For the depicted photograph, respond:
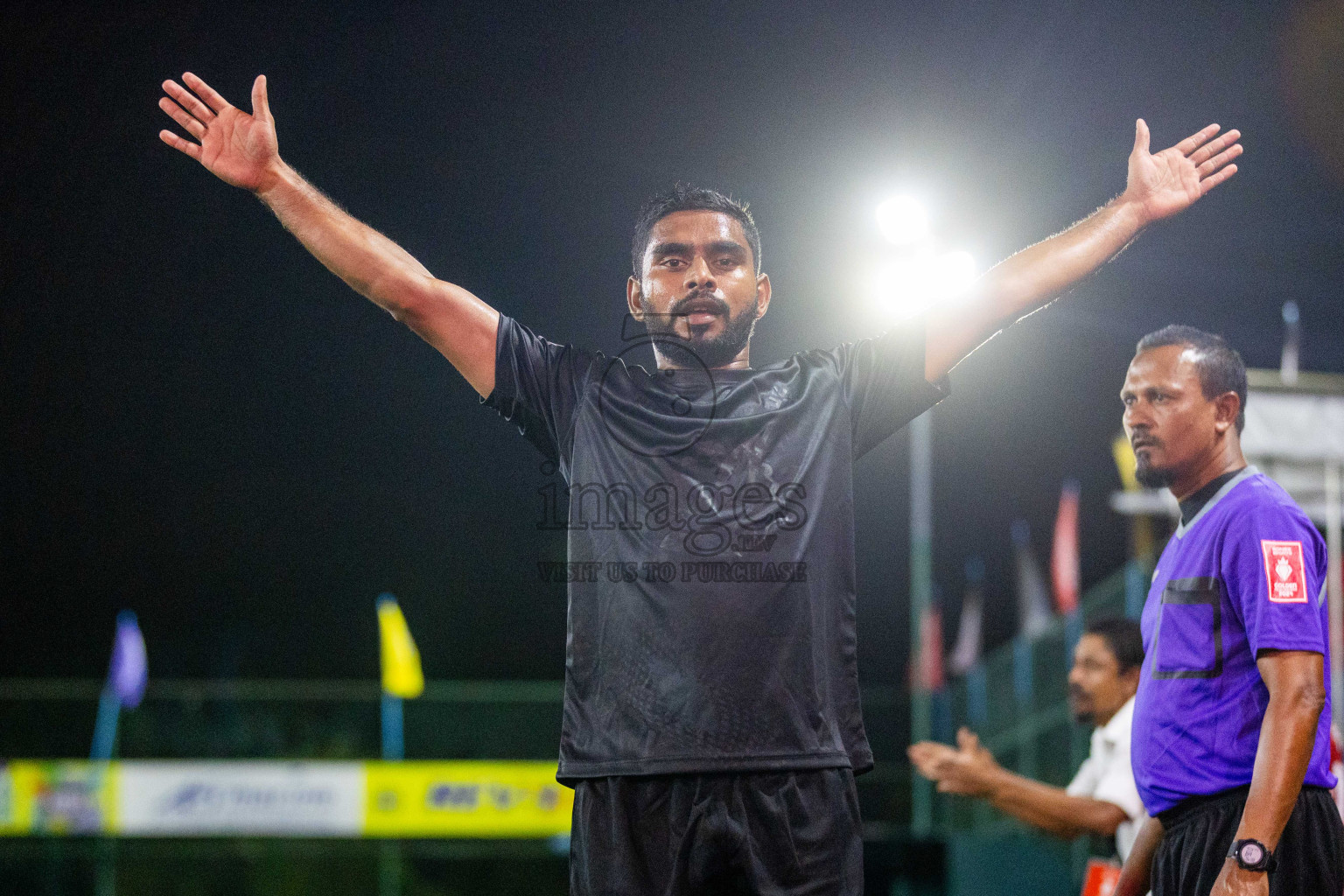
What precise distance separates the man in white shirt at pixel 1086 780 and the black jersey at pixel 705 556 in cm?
258

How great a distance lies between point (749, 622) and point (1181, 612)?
60.3 inches

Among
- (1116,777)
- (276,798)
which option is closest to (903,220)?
(1116,777)

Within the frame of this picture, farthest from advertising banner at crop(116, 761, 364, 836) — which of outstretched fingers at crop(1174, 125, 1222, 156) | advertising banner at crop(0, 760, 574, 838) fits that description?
outstretched fingers at crop(1174, 125, 1222, 156)

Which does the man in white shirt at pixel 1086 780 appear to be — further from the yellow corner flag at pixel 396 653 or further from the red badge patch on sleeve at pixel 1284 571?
the yellow corner flag at pixel 396 653

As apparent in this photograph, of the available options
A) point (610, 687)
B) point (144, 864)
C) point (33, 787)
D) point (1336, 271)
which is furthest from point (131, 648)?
point (610, 687)

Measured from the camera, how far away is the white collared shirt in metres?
5.15

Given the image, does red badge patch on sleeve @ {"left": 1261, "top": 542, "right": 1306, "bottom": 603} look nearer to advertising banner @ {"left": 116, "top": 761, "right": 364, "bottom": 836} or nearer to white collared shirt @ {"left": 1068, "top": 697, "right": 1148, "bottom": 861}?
white collared shirt @ {"left": 1068, "top": 697, "right": 1148, "bottom": 861}

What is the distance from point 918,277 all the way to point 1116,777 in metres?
6.17

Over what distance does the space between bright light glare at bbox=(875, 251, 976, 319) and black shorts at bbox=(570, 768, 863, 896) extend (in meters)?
8.02

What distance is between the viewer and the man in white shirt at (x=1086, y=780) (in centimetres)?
505

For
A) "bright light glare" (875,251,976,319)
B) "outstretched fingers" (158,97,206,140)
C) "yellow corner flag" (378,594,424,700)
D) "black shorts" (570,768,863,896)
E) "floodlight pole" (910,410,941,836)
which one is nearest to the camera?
"black shorts" (570,768,863,896)

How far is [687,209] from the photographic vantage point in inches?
125

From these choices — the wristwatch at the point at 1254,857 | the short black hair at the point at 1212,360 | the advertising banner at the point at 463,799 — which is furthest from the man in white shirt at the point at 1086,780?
the advertising banner at the point at 463,799

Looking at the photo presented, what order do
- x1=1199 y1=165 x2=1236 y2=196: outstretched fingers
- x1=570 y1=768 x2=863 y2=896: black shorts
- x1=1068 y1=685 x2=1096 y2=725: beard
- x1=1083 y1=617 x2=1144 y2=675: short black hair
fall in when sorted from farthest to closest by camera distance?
x1=1068 y1=685 x2=1096 y2=725: beard
x1=1083 y1=617 x2=1144 y2=675: short black hair
x1=1199 y1=165 x2=1236 y2=196: outstretched fingers
x1=570 y1=768 x2=863 y2=896: black shorts
